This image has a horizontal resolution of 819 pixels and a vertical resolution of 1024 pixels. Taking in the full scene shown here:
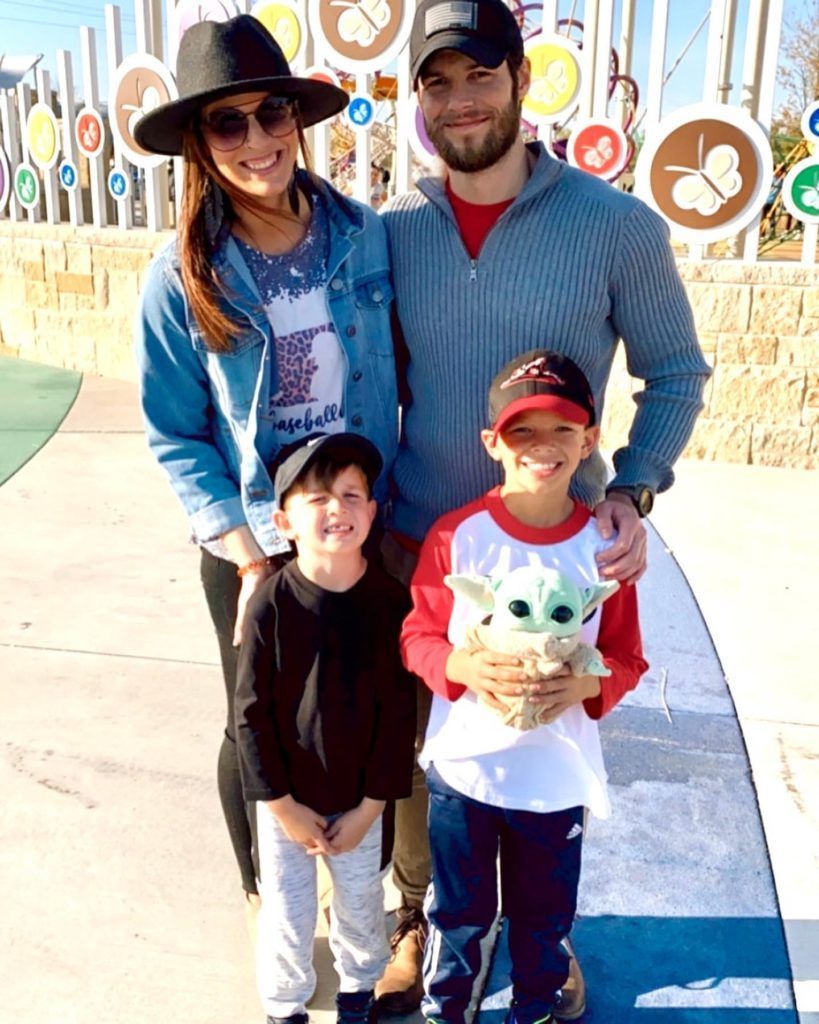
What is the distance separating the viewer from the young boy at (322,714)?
1757mm

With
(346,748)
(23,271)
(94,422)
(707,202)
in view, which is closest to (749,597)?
(707,202)

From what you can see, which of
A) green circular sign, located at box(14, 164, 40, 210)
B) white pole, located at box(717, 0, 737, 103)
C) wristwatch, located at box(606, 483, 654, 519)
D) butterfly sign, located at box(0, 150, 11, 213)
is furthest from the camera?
butterfly sign, located at box(0, 150, 11, 213)

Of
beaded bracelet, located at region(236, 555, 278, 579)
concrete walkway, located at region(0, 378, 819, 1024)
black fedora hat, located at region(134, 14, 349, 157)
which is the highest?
black fedora hat, located at region(134, 14, 349, 157)

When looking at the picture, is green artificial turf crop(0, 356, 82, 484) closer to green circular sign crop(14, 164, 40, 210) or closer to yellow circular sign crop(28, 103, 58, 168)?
green circular sign crop(14, 164, 40, 210)

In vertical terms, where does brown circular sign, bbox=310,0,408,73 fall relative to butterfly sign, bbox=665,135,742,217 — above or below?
above

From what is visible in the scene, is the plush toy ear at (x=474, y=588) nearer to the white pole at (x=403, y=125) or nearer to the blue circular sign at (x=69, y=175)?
the white pole at (x=403, y=125)

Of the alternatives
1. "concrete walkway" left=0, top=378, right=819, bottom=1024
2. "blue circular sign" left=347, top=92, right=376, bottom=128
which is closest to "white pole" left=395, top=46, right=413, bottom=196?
"blue circular sign" left=347, top=92, right=376, bottom=128

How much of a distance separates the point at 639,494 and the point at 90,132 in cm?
703

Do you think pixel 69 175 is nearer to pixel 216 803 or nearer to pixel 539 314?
pixel 216 803

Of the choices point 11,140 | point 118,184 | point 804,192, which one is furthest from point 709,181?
point 11,140

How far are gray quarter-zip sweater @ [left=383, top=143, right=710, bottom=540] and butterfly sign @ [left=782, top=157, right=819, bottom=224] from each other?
3.81m

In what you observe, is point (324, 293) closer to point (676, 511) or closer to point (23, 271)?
point (676, 511)

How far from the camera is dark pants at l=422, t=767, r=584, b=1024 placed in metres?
1.78

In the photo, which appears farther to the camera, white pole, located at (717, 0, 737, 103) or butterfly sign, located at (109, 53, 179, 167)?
white pole, located at (717, 0, 737, 103)
